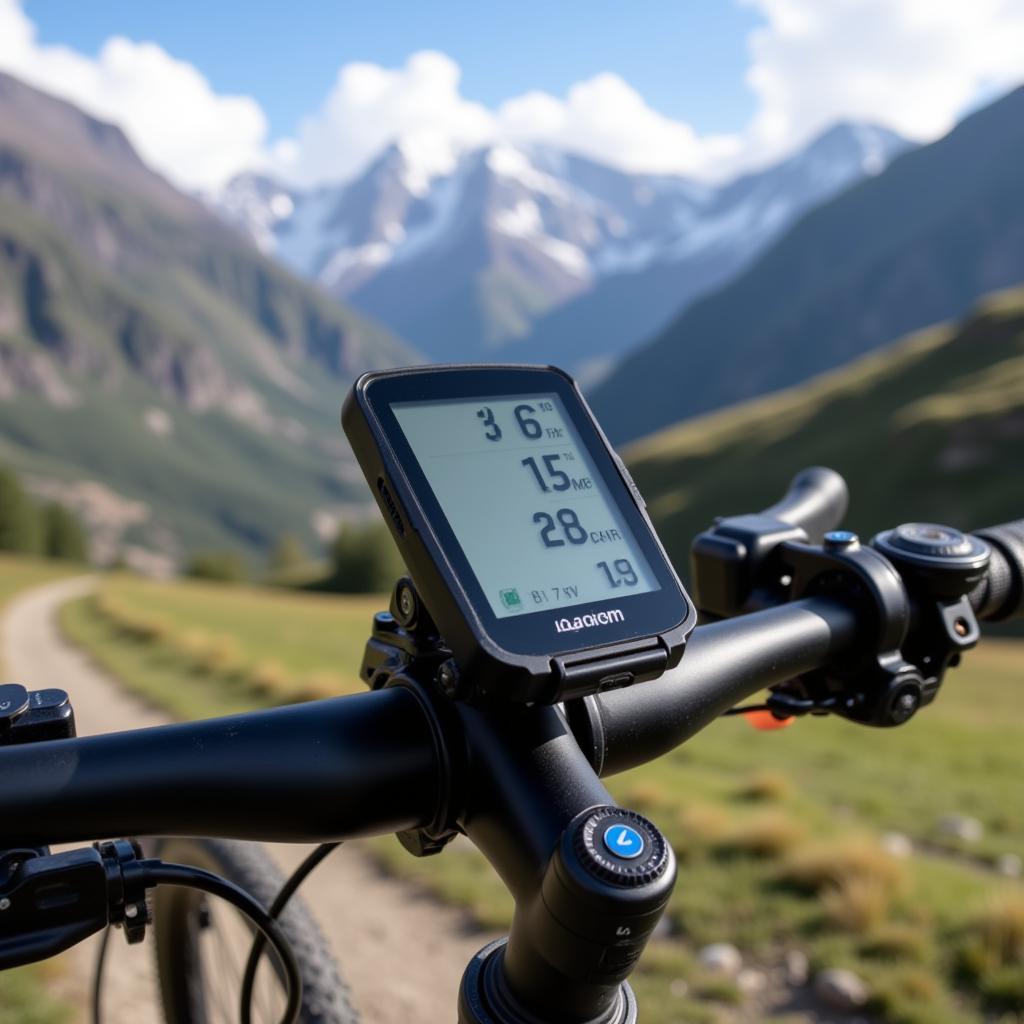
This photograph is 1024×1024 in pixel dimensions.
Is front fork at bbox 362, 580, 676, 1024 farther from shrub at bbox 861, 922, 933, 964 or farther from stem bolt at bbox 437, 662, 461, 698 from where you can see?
shrub at bbox 861, 922, 933, 964

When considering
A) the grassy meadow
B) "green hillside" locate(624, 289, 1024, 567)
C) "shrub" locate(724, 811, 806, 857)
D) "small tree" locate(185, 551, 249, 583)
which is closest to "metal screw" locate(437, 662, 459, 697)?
the grassy meadow

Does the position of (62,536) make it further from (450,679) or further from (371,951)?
(450,679)

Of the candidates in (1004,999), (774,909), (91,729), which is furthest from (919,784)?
(91,729)

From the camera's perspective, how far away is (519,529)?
1.49 meters

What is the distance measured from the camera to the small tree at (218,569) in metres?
90.6

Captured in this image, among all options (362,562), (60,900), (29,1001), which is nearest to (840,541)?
(60,900)

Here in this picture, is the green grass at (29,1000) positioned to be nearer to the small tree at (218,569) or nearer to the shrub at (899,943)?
the shrub at (899,943)

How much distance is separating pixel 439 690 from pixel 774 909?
16.6 ft

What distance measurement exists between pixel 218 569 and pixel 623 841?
93313 mm

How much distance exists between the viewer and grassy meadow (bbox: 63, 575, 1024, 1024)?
16.3ft

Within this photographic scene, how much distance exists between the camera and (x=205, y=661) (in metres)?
15.5

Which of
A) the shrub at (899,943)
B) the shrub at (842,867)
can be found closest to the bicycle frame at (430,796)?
the shrub at (899,943)

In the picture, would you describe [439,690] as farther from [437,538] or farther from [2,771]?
[2,771]

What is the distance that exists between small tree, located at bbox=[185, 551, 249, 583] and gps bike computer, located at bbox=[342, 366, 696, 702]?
91.4 metres
